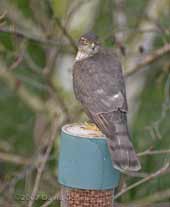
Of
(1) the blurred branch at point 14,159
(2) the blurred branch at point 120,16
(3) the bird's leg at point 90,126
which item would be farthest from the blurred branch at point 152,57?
(3) the bird's leg at point 90,126

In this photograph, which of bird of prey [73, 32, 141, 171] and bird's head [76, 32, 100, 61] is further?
bird's head [76, 32, 100, 61]

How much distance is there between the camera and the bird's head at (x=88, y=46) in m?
5.66

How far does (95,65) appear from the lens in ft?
17.5

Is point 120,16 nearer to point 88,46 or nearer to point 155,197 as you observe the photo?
point 155,197

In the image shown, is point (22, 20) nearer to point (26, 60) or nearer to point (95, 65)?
point (26, 60)

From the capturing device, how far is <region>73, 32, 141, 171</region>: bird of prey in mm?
4406

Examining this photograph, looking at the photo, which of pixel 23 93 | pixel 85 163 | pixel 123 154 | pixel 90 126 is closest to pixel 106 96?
pixel 90 126

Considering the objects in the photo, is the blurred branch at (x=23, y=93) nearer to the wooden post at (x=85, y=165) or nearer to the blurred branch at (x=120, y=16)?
the blurred branch at (x=120, y=16)

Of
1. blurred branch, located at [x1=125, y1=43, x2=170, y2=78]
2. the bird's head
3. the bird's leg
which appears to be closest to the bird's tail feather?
the bird's leg

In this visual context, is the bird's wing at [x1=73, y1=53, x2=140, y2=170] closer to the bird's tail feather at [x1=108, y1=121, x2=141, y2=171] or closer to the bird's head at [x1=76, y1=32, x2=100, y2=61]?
the bird's tail feather at [x1=108, y1=121, x2=141, y2=171]

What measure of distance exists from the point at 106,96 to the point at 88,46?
81cm

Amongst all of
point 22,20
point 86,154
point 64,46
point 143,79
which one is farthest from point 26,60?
point 86,154

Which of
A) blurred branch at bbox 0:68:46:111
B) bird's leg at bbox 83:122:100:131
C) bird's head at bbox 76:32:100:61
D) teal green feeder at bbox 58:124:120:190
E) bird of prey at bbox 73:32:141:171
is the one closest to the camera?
teal green feeder at bbox 58:124:120:190

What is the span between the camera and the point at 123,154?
440 cm
